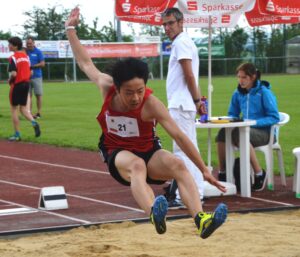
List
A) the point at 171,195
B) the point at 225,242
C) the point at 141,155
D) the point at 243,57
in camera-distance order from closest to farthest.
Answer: the point at 141,155
the point at 225,242
the point at 171,195
the point at 243,57

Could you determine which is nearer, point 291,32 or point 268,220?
point 268,220

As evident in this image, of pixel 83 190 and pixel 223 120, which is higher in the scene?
pixel 223 120

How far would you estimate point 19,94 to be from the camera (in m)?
15.3

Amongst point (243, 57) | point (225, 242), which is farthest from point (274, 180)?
point (243, 57)

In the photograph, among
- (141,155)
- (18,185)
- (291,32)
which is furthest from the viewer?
(291,32)

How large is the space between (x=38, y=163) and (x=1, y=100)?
57.4ft

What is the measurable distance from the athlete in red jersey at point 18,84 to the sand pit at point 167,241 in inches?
311

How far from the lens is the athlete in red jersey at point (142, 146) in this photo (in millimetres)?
5605

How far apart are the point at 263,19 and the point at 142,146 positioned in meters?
4.32

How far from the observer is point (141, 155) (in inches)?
239

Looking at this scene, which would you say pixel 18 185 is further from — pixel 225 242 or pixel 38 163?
pixel 225 242

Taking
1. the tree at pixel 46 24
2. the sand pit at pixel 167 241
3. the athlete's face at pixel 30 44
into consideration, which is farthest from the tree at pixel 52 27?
the sand pit at pixel 167 241

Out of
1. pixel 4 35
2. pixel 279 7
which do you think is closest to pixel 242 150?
pixel 279 7

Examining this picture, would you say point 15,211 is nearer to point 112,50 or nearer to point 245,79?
point 245,79
